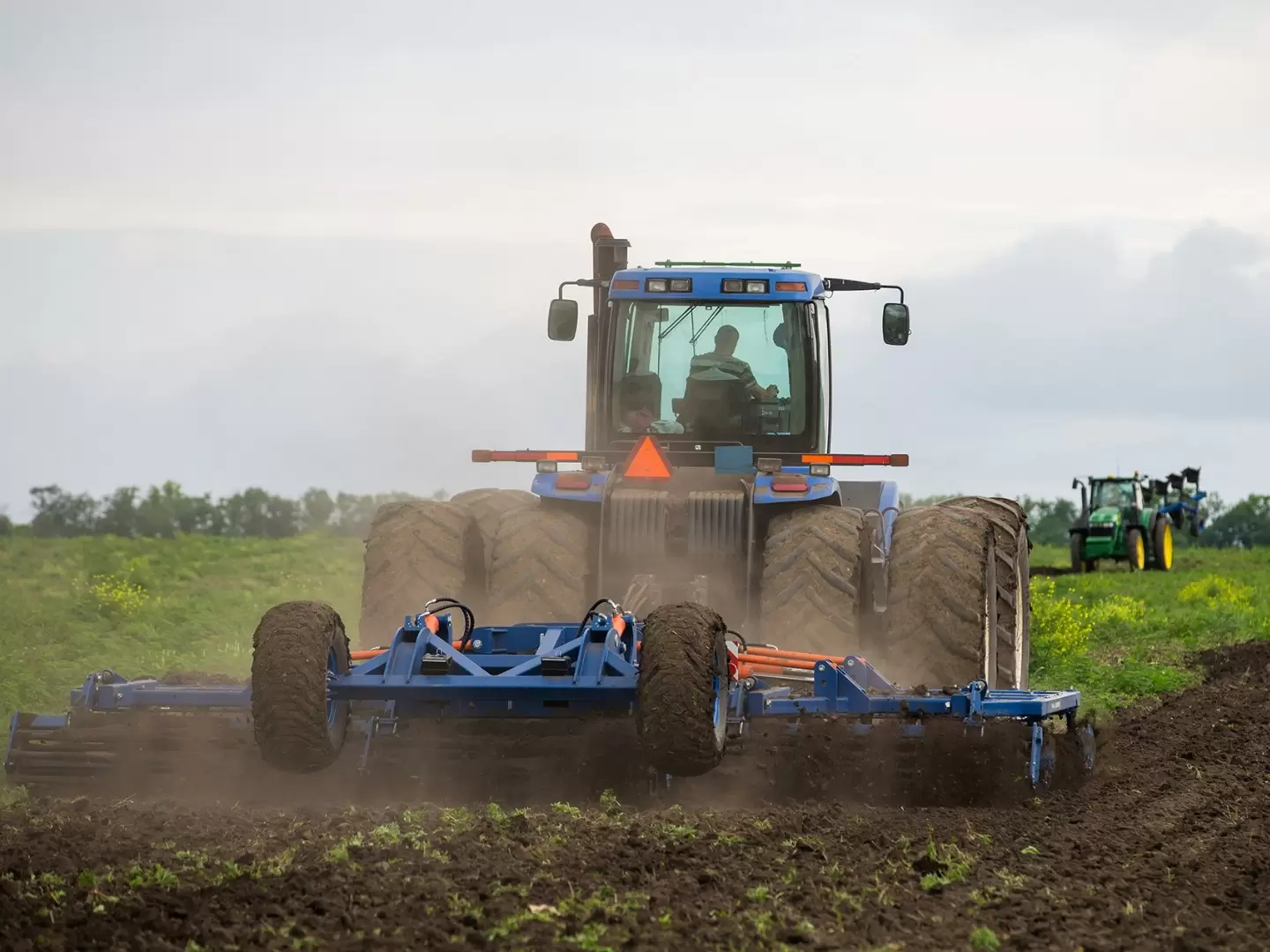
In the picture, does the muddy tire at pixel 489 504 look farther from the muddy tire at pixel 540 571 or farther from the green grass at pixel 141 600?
the green grass at pixel 141 600

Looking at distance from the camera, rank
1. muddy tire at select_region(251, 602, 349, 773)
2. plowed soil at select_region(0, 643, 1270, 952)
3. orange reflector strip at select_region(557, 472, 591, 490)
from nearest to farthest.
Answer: plowed soil at select_region(0, 643, 1270, 952), muddy tire at select_region(251, 602, 349, 773), orange reflector strip at select_region(557, 472, 591, 490)

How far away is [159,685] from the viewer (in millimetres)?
9016

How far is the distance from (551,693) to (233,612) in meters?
15.3

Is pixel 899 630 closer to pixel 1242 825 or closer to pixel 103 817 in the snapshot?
pixel 1242 825

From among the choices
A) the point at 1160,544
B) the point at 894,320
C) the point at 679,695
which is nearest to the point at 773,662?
the point at 679,695

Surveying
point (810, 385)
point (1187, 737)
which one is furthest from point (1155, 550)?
point (810, 385)

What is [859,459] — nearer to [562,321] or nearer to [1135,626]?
[562,321]

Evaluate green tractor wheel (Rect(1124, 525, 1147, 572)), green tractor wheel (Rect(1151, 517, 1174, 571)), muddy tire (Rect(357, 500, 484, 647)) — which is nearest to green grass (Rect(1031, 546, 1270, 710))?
green tractor wheel (Rect(1124, 525, 1147, 572))

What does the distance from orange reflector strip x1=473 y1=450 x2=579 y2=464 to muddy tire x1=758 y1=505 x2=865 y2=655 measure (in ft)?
5.16

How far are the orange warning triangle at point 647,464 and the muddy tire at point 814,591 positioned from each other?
93 cm

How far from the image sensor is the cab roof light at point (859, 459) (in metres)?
10.6

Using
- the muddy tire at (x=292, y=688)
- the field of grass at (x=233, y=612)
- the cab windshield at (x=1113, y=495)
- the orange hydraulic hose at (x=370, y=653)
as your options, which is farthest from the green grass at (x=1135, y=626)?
the muddy tire at (x=292, y=688)

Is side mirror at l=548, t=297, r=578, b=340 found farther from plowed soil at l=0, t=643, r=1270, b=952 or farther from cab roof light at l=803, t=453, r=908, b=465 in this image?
plowed soil at l=0, t=643, r=1270, b=952

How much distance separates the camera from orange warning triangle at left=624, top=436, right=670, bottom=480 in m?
10.2
